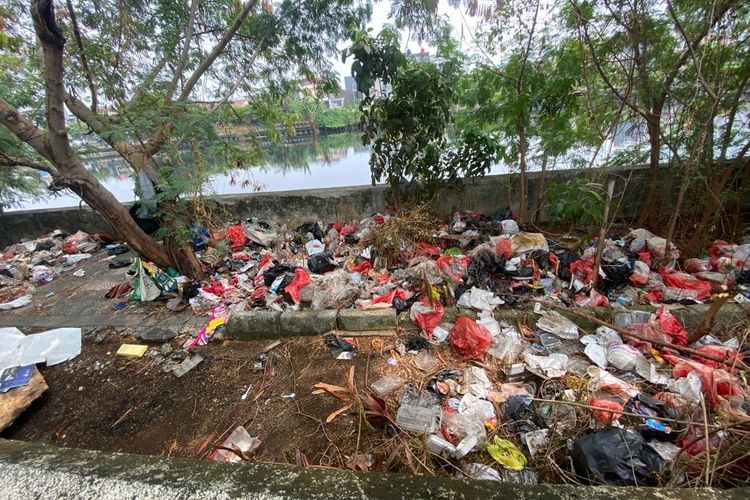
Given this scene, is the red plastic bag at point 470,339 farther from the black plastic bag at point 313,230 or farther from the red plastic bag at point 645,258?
the black plastic bag at point 313,230

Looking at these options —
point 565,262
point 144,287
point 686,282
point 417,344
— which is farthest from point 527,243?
point 144,287

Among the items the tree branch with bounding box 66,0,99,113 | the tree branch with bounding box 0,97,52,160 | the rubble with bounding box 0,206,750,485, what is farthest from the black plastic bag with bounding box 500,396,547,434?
the tree branch with bounding box 66,0,99,113

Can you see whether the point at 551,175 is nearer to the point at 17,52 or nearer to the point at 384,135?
the point at 384,135

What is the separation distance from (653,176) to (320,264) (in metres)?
3.38

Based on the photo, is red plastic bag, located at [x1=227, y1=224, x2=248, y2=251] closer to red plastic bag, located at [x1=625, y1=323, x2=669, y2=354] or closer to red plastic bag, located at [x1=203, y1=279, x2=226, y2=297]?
red plastic bag, located at [x1=203, y1=279, x2=226, y2=297]

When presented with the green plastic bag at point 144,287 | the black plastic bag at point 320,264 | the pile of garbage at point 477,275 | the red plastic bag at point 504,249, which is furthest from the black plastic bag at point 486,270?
the green plastic bag at point 144,287

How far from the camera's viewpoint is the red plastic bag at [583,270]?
234cm

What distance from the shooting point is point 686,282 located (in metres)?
2.23

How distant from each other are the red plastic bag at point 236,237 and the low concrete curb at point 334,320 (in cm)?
175

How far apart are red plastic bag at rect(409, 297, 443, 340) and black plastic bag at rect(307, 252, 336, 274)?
4.01ft

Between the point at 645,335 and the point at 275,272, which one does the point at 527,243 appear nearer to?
the point at 645,335

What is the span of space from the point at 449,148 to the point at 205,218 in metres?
2.85

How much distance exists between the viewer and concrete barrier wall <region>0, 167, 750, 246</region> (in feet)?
11.0

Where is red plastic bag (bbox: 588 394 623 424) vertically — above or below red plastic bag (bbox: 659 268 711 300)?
below
